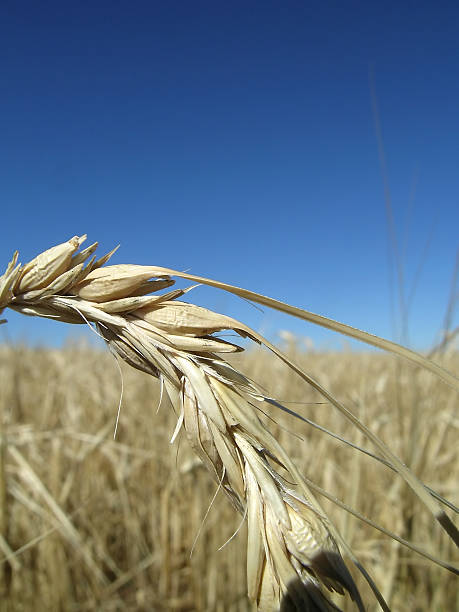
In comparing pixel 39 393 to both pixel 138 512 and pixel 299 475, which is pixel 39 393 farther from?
pixel 299 475

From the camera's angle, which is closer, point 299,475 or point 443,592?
point 299,475

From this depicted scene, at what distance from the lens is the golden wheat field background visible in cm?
115

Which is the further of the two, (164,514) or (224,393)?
(164,514)

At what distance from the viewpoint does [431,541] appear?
120 cm

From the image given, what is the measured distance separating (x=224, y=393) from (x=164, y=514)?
3.28ft

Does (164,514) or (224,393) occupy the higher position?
(224,393)

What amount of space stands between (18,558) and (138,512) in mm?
400

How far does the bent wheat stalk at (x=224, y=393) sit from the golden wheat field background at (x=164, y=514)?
26.3 inches

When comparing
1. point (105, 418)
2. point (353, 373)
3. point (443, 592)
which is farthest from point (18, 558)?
point (353, 373)

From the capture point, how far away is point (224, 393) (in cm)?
36

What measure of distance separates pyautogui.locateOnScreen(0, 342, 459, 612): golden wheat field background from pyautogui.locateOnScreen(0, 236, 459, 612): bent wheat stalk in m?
0.67

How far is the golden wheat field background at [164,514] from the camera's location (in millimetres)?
1153

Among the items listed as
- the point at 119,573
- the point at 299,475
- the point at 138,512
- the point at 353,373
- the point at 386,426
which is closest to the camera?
the point at 299,475

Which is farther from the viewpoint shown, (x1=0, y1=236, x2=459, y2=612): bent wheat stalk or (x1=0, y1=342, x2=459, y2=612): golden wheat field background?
(x1=0, y1=342, x2=459, y2=612): golden wheat field background
